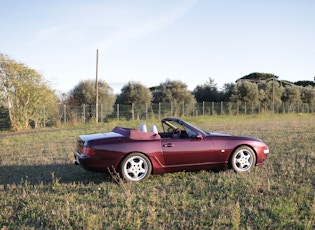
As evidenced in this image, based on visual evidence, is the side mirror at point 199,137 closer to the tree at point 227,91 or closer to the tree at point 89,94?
the tree at point 89,94

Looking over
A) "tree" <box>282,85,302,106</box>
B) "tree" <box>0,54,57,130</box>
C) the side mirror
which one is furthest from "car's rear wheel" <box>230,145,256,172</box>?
"tree" <box>282,85,302,106</box>

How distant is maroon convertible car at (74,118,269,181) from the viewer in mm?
5512

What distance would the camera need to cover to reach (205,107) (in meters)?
33.8

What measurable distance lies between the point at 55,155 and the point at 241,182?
214 inches

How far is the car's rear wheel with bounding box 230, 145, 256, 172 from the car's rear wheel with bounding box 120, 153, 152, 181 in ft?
5.88

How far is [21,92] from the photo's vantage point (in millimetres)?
19859

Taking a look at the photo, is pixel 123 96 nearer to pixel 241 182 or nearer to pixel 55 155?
pixel 55 155

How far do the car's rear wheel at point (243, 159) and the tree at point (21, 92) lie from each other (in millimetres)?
17016

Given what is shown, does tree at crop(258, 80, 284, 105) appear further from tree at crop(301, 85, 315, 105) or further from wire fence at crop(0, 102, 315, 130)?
tree at crop(301, 85, 315, 105)

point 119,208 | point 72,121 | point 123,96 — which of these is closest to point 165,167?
point 119,208

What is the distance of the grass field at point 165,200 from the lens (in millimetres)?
3762

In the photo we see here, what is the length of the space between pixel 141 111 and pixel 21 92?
37.9 feet

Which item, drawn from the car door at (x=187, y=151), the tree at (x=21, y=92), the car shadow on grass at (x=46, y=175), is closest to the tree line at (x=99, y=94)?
the tree at (x=21, y=92)

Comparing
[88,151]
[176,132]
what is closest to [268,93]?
[176,132]
